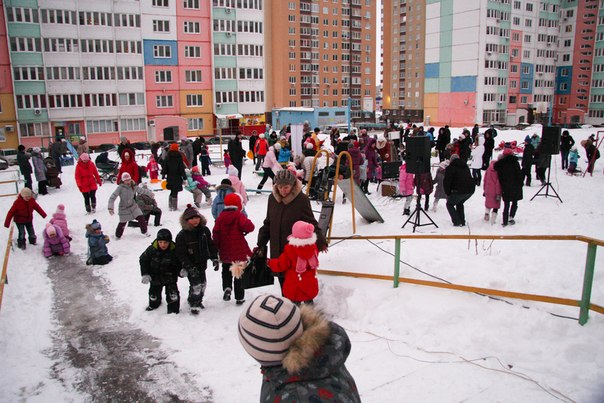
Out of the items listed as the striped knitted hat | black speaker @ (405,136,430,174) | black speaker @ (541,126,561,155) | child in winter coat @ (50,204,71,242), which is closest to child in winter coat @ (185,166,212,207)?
child in winter coat @ (50,204,71,242)

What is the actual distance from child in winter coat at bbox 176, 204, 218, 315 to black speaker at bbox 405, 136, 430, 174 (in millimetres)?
5106

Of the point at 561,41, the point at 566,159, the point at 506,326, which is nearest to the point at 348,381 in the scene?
the point at 506,326

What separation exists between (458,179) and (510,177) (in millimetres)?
1058

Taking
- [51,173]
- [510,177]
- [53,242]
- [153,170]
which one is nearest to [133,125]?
[153,170]

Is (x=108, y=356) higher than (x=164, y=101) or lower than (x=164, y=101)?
lower

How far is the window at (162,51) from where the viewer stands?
5394 cm

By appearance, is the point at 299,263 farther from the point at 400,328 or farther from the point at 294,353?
the point at 294,353

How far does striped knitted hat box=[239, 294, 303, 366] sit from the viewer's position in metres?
2.08

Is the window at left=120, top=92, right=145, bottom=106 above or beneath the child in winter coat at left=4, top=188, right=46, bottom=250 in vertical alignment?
above

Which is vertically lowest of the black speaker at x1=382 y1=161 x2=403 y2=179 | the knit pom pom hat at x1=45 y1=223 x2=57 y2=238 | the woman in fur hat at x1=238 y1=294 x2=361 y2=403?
the knit pom pom hat at x1=45 y1=223 x2=57 y2=238

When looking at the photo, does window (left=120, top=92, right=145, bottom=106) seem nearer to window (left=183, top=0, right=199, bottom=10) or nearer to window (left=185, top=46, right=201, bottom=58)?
window (left=185, top=46, right=201, bottom=58)

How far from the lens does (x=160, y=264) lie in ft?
22.1

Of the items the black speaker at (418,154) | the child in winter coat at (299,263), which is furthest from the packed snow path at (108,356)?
the black speaker at (418,154)

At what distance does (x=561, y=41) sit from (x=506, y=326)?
297 feet
